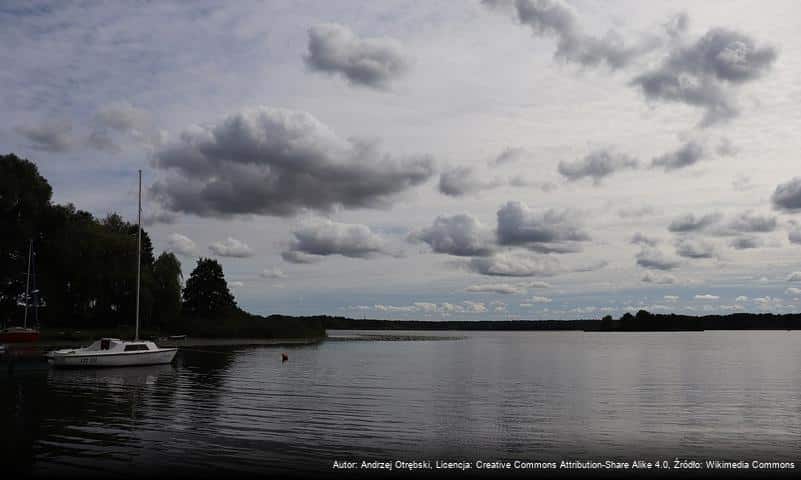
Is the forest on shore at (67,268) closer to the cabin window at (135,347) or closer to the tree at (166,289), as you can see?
the tree at (166,289)

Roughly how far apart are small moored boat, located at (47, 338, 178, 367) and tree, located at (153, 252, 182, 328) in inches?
1511

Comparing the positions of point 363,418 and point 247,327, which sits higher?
point 247,327

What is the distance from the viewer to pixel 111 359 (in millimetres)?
53938

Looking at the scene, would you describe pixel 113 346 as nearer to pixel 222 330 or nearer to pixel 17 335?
pixel 17 335

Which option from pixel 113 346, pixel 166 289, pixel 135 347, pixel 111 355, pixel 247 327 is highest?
pixel 166 289

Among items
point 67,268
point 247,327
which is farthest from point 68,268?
point 247,327

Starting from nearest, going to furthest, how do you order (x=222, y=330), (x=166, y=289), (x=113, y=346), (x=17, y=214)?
(x=113, y=346) → (x=17, y=214) → (x=166, y=289) → (x=222, y=330)

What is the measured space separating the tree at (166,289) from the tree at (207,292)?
117 feet

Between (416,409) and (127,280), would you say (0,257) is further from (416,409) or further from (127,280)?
(416,409)

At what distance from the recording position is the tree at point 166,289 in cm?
9512


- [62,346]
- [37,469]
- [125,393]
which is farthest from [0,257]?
[37,469]

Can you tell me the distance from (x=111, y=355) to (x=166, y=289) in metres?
42.8

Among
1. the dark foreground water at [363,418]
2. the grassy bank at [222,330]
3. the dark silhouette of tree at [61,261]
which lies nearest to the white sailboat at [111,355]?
the dark foreground water at [363,418]

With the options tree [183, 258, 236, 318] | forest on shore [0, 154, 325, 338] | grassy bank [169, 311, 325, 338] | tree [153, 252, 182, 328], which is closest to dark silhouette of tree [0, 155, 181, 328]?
forest on shore [0, 154, 325, 338]
